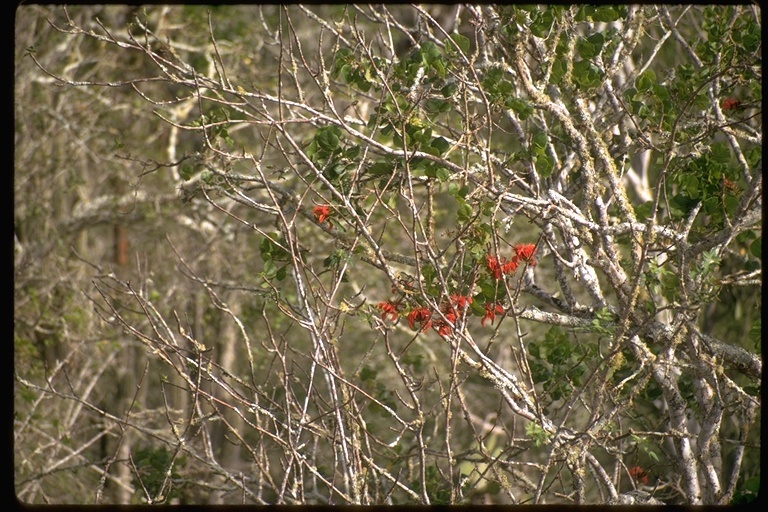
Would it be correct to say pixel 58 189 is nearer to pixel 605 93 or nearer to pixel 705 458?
pixel 605 93

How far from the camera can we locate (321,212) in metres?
2.80

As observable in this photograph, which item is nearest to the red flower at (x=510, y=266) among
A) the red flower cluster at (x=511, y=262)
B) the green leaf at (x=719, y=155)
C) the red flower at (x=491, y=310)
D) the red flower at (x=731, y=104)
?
the red flower cluster at (x=511, y=262)

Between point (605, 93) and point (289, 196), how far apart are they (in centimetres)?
117

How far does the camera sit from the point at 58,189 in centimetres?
723

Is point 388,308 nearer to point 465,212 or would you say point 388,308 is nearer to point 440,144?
point 465,212

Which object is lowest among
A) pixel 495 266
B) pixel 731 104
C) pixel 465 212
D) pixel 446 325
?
pixel 446 325

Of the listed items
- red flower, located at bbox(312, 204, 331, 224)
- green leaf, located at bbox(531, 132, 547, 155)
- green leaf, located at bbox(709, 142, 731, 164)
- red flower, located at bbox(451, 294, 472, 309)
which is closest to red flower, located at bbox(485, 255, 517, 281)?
red flower, located at bbox(451, 294, 472, 309)

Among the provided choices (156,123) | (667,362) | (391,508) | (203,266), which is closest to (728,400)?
(667,362)

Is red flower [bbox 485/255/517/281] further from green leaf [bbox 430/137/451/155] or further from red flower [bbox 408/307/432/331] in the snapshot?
green leaf [bbox 430/137/451/155]

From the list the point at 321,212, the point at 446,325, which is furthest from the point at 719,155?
the point at 321,212

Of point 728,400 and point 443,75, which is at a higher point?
point 443,75

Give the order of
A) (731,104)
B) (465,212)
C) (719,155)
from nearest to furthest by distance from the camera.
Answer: (465,212) < (719,155) < (731,104)

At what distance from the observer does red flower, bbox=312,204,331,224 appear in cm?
280

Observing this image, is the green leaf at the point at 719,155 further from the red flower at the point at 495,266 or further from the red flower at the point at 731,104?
the red flower at the point at 495,266
